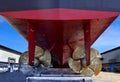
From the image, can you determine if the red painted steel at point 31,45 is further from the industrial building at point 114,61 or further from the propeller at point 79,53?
the industrial building at point 114,61

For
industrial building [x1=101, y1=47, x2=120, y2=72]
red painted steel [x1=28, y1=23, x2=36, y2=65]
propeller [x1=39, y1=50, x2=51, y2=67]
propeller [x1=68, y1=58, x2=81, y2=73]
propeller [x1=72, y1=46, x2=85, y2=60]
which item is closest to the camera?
red painted steel [x1=28, y1=23, x2=36, y2=65]

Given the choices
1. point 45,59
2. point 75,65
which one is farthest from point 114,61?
point 45,59

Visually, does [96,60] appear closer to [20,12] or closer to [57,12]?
[57,12]

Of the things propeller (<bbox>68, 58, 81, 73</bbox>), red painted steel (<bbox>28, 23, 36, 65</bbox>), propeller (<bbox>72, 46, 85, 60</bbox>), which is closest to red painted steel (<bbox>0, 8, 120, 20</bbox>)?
red painted steel (<bbox>28, 23, 36, 65</bbox>)

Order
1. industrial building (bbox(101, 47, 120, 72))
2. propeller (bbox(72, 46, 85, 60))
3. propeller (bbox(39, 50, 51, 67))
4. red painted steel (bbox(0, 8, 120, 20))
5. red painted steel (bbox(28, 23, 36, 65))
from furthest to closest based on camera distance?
industrial building (bbox(101, 47, 120, 72))
propeller (bbox(39, 50, 51, 67))
propeller (bbox(72, 46, 85, 60))
red painted steel (bbox(28, 23, 36, 65))
red painted steel (bbox(0, 8, 120, 20))

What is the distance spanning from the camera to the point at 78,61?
9297 millimetres

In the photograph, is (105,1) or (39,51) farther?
(39,51)

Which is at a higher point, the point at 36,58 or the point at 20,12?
the point at 20,12

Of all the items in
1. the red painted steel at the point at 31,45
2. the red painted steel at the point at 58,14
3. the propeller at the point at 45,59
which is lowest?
the propeller at the point at 45,59

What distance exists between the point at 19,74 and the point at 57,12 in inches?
120

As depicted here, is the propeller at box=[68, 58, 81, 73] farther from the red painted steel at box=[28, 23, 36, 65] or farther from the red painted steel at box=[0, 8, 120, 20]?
the red painted steel at box=[0, 8, 120, 20]

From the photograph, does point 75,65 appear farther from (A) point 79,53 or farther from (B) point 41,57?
(B) point 41,57

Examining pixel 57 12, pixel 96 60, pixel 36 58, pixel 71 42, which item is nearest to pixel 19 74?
pixel 57 12

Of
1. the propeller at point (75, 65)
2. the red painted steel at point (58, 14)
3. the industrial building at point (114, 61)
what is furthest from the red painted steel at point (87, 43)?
the industrial building at point (114, 61)
